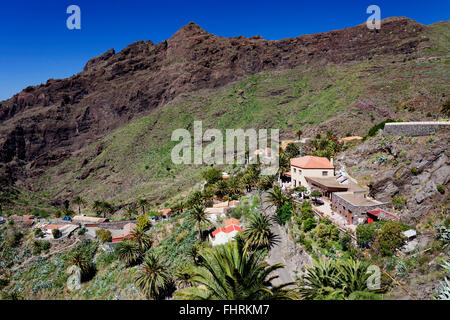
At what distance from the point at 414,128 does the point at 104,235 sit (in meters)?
49.7

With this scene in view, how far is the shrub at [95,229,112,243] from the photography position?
151 ft

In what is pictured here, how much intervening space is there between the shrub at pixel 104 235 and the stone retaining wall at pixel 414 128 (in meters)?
47.4

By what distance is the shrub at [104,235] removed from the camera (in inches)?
1811

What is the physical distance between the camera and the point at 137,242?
37.2 m

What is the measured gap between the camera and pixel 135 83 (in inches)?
5738

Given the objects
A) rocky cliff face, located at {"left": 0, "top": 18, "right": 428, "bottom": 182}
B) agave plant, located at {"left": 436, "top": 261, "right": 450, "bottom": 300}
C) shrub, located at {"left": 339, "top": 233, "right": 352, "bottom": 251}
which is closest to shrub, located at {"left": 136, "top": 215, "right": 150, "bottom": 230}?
shrub, located at {"left": 339, "top": 233, "right": 352, "bottom": 251}

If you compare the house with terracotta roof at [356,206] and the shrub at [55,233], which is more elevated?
the house with terracotta roof at [356,206]

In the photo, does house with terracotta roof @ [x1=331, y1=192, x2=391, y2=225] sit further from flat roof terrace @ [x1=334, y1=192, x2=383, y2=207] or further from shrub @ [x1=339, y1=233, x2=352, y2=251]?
shrub @ [x1=339, y1=233, x2=352, y2=251]

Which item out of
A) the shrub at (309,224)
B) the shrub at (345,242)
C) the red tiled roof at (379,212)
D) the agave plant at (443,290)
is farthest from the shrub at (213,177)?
the agave plant at (443,290)

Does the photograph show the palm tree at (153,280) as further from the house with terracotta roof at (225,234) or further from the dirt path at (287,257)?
the dirt path at (287,257)

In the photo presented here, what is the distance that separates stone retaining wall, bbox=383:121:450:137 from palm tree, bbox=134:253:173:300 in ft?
104
